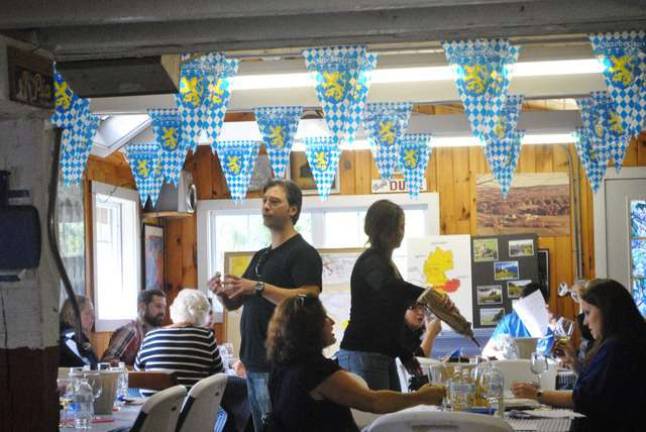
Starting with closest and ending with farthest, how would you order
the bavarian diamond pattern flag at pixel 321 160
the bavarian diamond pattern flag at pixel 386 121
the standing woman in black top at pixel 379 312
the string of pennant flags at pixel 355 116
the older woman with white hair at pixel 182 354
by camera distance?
the standing woman in black top at pixel 379 312 < the string of pennant flags at pixel 355 116 < the older woman with white hair at pixel 182 354 < the bavarian diamond pattern flag at pixel 386 121 < the bavarian diamond pattern flag at pixel 321 160

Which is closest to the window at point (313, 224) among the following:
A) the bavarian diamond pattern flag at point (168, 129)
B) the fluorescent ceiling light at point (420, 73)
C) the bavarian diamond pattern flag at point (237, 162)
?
the bavarian diamond pattern flag at point (237, 162)

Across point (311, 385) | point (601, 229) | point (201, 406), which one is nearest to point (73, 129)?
point (201, 406)

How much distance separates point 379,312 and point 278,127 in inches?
112

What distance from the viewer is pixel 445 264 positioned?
10.5m

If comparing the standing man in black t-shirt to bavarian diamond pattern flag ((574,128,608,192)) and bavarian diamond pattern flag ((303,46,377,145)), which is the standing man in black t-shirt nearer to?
bavarian diamond pattern flag ((303,46,377,145))

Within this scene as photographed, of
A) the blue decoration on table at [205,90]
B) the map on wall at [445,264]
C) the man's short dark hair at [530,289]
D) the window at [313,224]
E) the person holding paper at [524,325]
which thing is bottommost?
the person holding paper at [524,325]

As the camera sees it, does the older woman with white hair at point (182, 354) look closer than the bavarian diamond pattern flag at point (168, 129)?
Yes

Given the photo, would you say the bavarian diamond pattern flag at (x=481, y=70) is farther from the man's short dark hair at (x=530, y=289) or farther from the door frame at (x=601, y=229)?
the door frame at (x=601, y=229)

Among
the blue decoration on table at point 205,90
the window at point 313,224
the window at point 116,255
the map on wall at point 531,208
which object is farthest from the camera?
the window at point 313,224

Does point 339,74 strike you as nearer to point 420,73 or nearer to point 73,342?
point 420,73

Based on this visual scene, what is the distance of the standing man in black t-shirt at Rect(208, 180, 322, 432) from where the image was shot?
14.4 ft

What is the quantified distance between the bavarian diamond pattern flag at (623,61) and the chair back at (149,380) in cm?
277

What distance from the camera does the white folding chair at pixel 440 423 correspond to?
9.82ft

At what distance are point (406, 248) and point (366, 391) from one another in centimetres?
730
